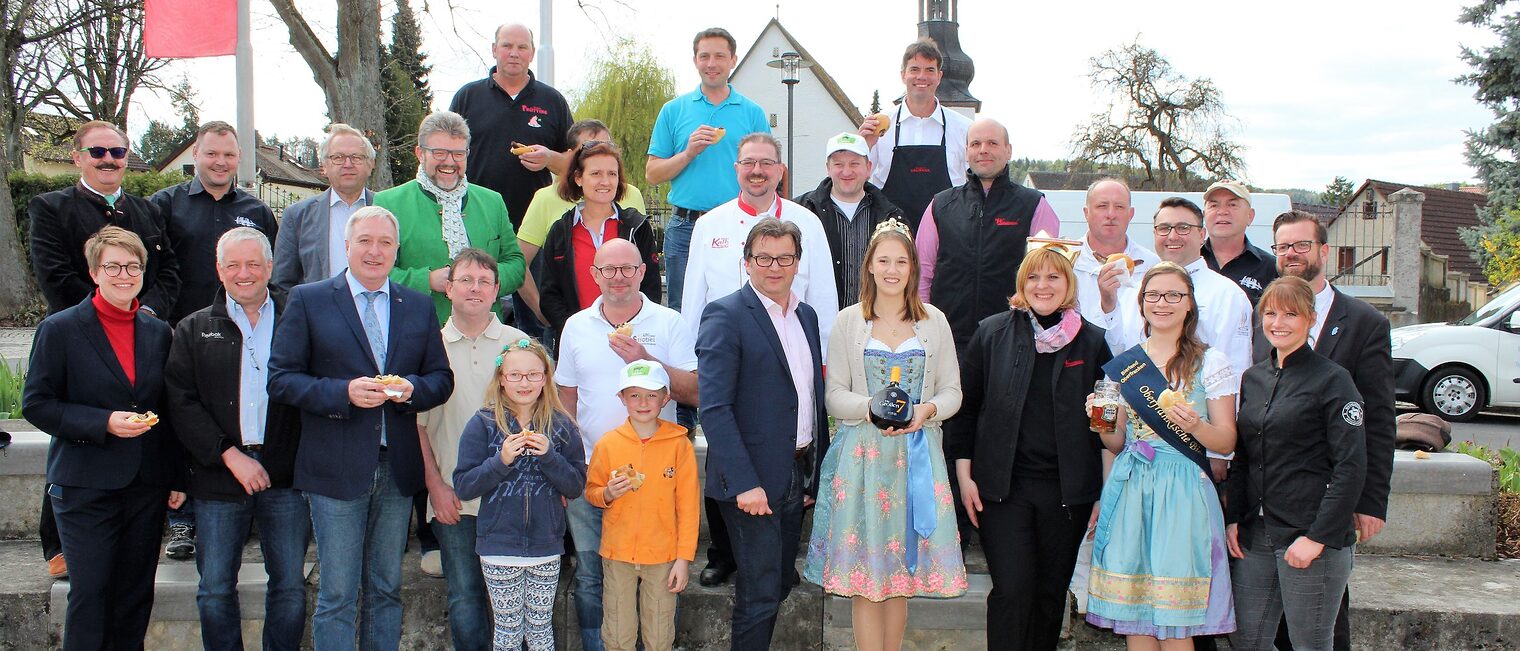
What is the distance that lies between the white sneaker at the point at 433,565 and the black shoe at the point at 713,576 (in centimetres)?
124

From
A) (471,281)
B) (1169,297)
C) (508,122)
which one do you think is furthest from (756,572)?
(508,122)

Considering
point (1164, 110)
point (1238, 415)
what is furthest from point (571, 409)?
point (1164, 110)

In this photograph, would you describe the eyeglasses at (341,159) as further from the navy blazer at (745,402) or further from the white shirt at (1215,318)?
the white shirt at (1215,318)

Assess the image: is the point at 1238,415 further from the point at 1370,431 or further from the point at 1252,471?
the point at 1370,431

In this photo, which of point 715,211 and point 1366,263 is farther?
point 1366,263

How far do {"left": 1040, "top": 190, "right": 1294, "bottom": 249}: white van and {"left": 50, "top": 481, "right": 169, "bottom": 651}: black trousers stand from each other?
12.4 meters

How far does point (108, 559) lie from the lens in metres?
3.92

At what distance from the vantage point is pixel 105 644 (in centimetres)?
396

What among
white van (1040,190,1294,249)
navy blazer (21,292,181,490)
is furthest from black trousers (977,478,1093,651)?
white van (1040,190,1294,249)

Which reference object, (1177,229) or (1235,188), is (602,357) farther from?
(1235,188)

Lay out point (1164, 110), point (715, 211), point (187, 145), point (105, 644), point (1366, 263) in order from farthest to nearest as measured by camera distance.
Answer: point (187, 145) < point (1164, 110) < point (1366, 263) < point (715, 211) < point (105, 644)

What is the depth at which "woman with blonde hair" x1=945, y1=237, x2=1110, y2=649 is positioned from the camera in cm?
387

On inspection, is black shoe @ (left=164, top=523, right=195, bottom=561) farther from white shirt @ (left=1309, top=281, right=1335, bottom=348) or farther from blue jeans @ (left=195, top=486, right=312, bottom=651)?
white shirt @ (left=1309, top=281, right=1335, bottom=348)

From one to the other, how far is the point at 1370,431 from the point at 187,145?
55.2 meters
